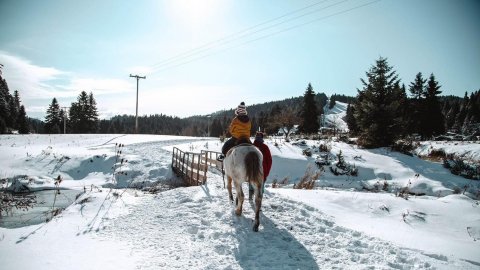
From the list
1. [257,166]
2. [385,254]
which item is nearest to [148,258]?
[257,166]

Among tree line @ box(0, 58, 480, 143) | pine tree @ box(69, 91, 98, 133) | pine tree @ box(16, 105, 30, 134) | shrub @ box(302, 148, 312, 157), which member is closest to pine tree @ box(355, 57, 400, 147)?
tree line @ box(0, 58, 480, 143)

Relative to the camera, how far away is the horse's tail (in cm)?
629

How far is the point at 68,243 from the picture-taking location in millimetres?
5648

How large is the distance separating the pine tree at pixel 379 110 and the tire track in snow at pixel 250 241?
15184mm

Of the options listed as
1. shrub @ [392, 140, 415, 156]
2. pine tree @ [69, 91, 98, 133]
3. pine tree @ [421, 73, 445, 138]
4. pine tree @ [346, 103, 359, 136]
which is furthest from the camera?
pine tree @ [69, 91, 98, 133]

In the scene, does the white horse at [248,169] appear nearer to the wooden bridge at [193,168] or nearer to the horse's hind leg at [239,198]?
the horse's hind leg at [239,198]

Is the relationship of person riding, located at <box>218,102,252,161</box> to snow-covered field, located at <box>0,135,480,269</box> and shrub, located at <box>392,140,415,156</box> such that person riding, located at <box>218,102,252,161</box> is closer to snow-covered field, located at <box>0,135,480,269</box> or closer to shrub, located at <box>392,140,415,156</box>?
snow-covered field, located at <box>0,135,480,269</box>

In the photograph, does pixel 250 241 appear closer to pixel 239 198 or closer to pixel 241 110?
pixel 239 198

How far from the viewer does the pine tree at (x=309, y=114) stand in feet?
161

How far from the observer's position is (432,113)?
135 ft

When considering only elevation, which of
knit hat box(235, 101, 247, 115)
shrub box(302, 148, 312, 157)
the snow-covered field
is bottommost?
the snow-covered field

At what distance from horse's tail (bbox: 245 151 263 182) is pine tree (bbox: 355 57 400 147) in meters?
16.4

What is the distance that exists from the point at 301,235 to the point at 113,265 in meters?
3.59

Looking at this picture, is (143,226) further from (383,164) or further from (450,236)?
(383,164)
